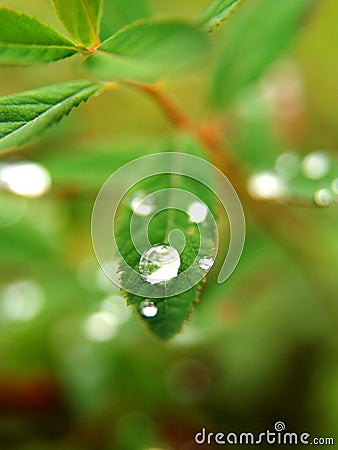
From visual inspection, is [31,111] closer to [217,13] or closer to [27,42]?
[27,42]

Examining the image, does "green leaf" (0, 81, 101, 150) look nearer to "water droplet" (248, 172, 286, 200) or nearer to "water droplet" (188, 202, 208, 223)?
"water droplet" (188, 202, 208, 223)

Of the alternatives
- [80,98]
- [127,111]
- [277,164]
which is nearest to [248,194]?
[277,164]

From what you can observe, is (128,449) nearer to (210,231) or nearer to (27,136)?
(210,231)

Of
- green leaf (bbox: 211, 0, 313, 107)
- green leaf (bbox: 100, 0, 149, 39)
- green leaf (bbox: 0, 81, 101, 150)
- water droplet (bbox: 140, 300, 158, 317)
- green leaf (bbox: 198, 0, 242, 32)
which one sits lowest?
water droplet (bbox: 140, 300, 158, 317)

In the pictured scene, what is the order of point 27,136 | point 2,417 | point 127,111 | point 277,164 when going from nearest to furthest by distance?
point 27,136, point 277,164, point 2,417, point 127,111

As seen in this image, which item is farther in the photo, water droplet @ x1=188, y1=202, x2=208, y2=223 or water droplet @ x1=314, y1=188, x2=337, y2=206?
water droplet @ x1=314, y1=188, x2=337, y2=206

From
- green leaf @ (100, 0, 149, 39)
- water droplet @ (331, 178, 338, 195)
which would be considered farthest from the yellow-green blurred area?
green leaf @ (100, 0, 149, 39)
